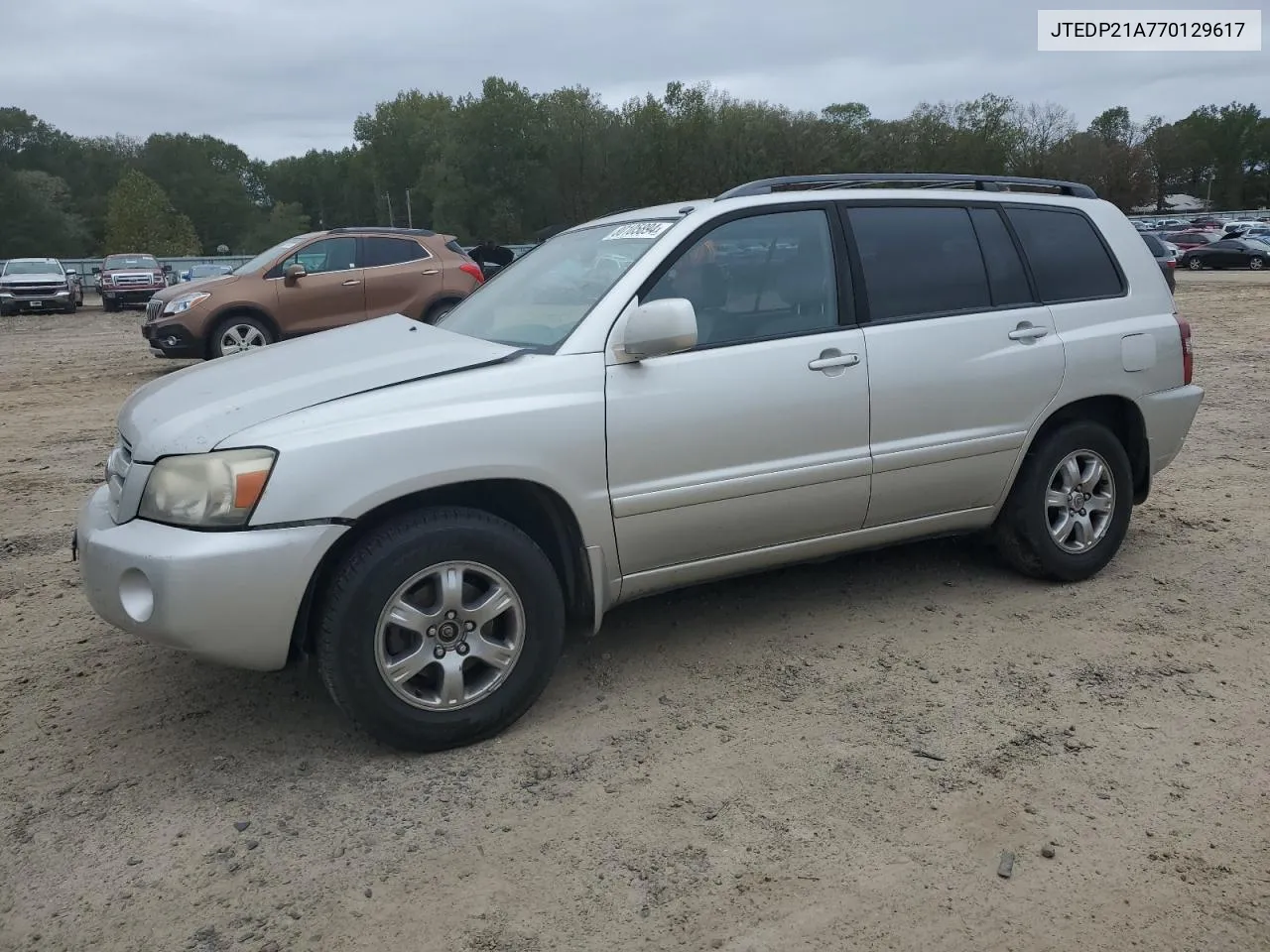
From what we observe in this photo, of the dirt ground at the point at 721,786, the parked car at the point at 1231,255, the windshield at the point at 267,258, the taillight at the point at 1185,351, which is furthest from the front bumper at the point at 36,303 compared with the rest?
the parked car at the point at 1231,255

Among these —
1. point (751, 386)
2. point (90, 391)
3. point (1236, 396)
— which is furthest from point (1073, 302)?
point (90, 391)

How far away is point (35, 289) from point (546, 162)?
49.2 meters

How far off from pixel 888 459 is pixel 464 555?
1741 mm

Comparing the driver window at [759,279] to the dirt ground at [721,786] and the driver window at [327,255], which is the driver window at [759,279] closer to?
the dirt ground at [721,786]

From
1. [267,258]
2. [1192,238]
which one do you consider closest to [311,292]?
[267,258]

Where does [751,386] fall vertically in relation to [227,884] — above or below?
above

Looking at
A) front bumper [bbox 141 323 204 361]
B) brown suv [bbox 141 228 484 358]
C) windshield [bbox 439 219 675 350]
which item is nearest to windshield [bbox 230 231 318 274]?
brown suv [bbox 141 228 484 358]

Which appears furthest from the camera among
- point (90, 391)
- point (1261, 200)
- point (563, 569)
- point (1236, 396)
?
point (1261, 200)

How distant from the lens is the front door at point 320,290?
1205 cm

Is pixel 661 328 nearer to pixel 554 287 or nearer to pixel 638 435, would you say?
pixel 638 435

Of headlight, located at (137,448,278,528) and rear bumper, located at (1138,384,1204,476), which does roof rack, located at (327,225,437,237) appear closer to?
rear bumper, located at (1138,384,1204,476)

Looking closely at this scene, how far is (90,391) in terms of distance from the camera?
11.4 meters

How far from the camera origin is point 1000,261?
450 centimetres

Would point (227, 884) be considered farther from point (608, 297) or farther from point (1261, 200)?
point (1261, 200)
